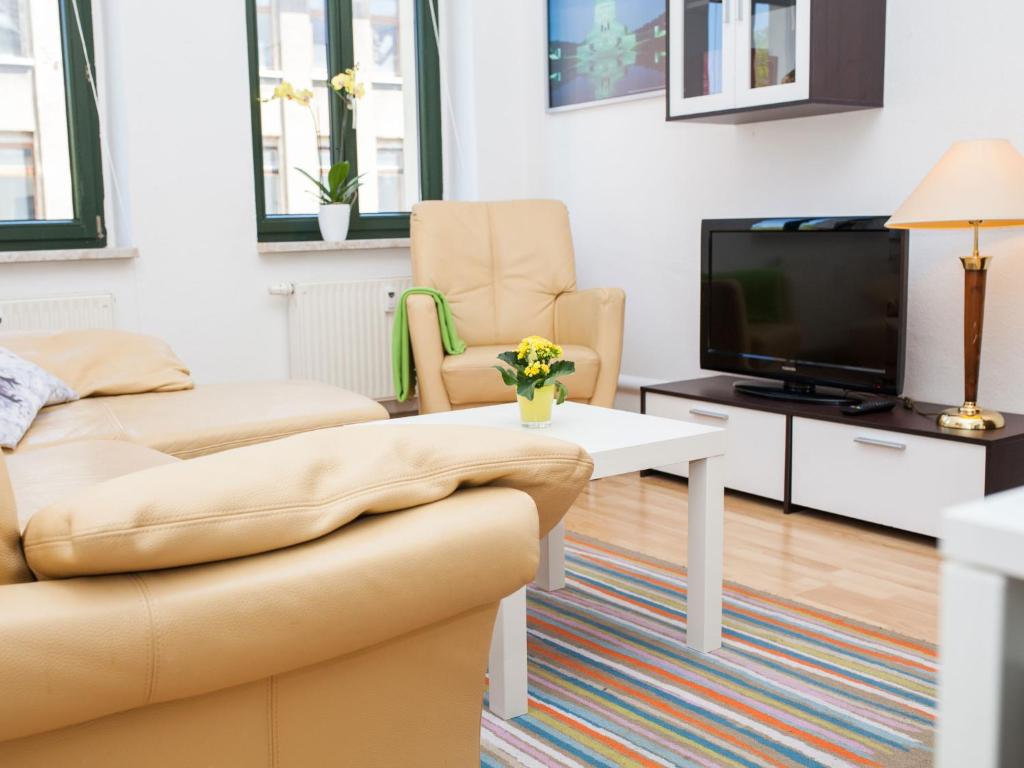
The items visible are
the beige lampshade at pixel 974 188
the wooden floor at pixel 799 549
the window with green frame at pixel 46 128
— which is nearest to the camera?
the wooden floor at pixel 799 549

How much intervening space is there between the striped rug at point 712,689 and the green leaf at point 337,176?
2451 millimetres

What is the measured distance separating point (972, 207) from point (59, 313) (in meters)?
3.04

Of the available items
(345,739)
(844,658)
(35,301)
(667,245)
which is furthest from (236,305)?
(345,739)

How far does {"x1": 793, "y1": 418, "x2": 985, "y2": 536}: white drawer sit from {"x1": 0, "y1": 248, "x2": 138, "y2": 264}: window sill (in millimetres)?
2487

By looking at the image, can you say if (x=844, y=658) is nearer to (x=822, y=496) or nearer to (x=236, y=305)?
(x=822, y=496)

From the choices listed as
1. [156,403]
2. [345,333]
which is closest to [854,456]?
[156,403]

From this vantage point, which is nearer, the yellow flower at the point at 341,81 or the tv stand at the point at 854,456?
the tv stand at the point at 854,456

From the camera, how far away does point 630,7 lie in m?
4.60

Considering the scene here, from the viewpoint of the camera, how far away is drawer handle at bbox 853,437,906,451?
3207 mm

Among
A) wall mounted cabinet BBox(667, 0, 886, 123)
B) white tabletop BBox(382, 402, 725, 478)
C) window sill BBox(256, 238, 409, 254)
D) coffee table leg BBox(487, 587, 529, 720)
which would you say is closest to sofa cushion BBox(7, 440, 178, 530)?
white tabletop BBox(382, 402, 725, 478)

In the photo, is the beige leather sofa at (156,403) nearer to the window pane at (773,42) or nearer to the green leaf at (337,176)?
the green leaf at (337,176)

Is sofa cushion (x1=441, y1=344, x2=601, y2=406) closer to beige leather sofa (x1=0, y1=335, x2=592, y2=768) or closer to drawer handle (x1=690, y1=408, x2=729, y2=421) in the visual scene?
drawer handle (x1=690, y1=408, x2=729, y2=421)

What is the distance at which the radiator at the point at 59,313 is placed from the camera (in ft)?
12.8

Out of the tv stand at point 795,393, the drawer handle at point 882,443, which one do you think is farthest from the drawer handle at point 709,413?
the drawer handle at point 882,443
